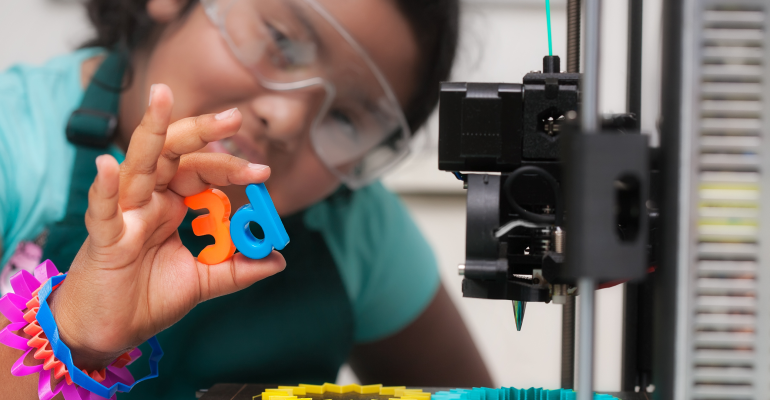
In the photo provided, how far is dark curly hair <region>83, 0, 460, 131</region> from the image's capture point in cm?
123

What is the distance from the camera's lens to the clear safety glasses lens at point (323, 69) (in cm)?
106

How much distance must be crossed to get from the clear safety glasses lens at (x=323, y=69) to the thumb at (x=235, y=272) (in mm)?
498

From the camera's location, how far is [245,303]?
4.17ft

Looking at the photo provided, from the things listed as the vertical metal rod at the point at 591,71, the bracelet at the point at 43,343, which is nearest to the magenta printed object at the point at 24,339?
the bracelet at the point at 43,343

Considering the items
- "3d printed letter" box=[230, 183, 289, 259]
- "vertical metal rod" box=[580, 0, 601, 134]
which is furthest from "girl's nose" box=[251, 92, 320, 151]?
"vertical metal rod" box=[580, 0, 601, 134]

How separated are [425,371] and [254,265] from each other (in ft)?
2.89

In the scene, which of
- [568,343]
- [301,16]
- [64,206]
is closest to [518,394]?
[568,343]

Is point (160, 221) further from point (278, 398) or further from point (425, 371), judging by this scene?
point (425, 371)

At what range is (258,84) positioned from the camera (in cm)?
109

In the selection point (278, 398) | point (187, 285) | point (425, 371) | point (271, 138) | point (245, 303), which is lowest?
point (425, 371)

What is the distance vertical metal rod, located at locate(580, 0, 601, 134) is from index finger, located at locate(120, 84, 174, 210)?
1.42ft

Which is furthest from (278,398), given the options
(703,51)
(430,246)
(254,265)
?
(430,246)

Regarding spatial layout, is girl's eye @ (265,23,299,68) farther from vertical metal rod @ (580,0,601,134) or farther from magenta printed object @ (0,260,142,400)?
vertical metal rod @ (580,0,601,134)

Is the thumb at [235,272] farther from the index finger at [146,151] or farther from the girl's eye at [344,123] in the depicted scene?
the girl's eye at [344,123]
